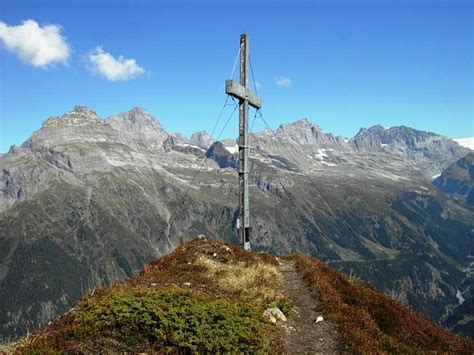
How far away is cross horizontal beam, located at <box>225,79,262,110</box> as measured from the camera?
27625 millimetres

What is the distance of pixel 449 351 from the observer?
1578cm

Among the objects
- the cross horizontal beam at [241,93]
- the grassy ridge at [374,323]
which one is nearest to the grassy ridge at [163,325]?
the grassy ridge at [374,323]

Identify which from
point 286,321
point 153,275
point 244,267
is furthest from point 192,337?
point 244,267

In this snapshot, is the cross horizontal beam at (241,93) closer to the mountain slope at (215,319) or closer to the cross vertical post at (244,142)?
the cross vertical post at (244,142)

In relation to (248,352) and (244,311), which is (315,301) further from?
(248,352)

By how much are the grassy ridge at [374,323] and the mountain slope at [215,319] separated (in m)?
0.03

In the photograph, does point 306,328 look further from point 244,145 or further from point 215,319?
point 244,145

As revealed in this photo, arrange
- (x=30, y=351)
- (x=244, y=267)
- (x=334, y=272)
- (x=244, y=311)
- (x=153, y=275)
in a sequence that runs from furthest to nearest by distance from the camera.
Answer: (x=334, y=272) → (x=244, y=267) → (x=153, y=275) → (x=244, y=311) → (x=30, y=351)

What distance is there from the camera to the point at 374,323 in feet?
52.3

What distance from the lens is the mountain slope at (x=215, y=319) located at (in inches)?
449

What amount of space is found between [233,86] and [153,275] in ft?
43.5

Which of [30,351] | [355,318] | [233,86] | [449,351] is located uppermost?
[233,86]

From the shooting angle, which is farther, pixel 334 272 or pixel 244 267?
pixel 334 272

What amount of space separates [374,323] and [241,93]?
17533 mm
